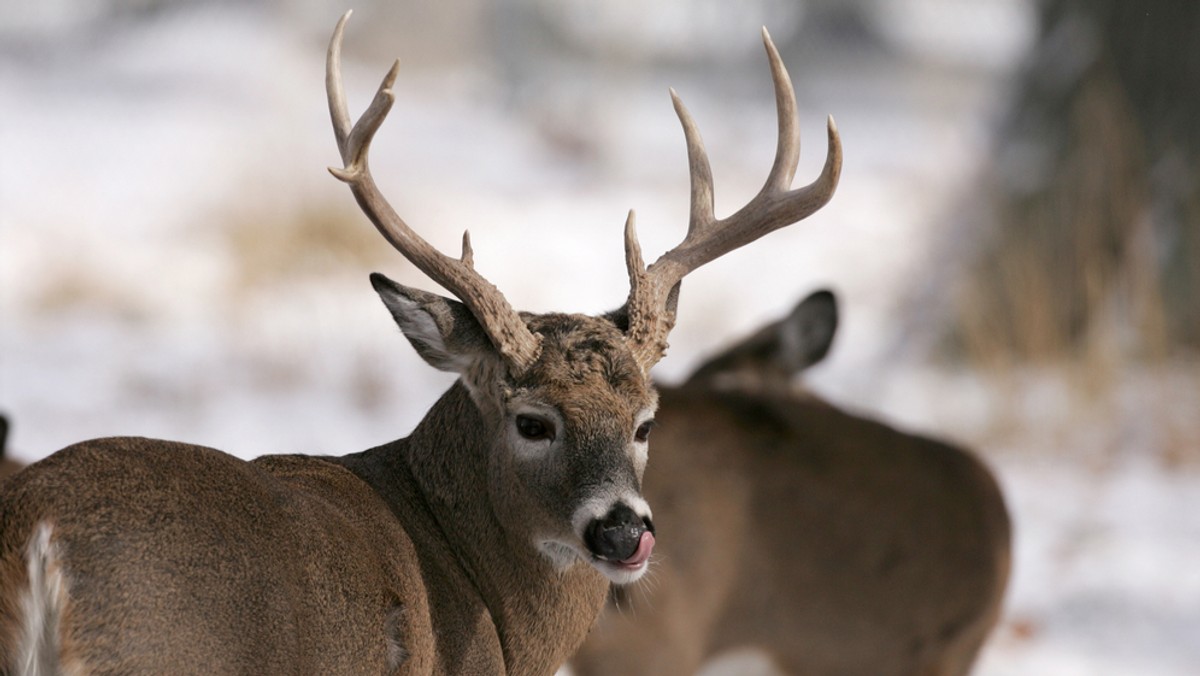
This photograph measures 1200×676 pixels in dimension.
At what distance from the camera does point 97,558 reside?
2.29 metres

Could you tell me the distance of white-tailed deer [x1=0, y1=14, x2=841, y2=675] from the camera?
7.53ft

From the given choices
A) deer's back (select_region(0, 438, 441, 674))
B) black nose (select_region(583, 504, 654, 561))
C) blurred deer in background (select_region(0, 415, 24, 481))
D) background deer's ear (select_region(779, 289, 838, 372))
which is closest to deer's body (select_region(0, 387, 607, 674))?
deer's back (select_region(0, 438, 441, 674))

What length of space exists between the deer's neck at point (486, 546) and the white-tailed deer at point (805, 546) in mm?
1436

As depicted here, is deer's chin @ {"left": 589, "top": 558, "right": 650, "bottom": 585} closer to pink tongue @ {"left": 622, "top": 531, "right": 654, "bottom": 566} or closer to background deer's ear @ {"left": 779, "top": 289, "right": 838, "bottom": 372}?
pink tongue @ {"left": 622, "top": 531, "right": 654, "bottom": 566}

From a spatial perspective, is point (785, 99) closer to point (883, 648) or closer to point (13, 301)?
point (883, 648)

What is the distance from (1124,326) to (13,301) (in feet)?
24.0

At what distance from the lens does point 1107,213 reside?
36.4 feet

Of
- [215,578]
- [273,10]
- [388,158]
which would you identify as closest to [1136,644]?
[215,578]

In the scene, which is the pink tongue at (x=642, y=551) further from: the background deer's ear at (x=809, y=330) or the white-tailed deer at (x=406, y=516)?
the background deer's ear at (x=809, y=330)

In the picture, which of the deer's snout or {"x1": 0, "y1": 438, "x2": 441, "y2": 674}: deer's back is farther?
the deer's snout

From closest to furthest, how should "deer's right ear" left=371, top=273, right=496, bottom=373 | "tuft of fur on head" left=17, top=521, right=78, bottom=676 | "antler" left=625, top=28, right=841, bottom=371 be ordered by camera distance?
"tuft of fur on head" left=17, top=521, right=78, bottom=676 < "deer's right ear" left=371, top=273, right=496, bottom=373 < "antler" left=625, top=28, right=841, bottom=371

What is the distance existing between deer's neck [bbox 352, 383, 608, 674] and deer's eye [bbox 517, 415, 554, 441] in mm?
122

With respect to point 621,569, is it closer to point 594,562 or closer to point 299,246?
point 594,562

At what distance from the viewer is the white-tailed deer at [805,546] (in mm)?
5262
